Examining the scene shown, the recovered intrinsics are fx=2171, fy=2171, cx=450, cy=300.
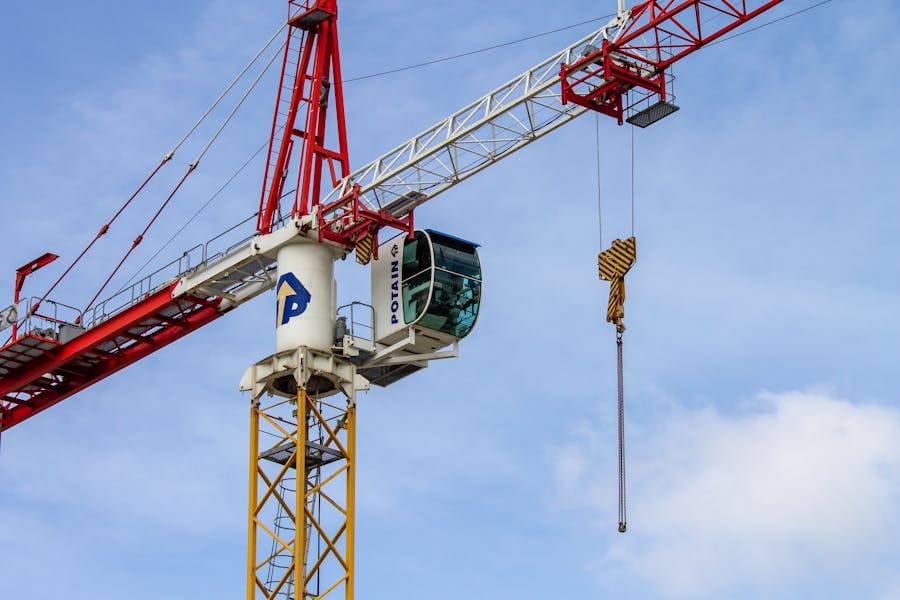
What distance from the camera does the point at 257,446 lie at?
86250 millimetres

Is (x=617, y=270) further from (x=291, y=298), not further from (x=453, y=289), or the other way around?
(x=291, y=298)

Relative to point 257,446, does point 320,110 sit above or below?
Result: above

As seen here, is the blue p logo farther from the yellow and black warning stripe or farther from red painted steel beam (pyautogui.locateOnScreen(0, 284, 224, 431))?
red painted steel beam (pyautogui.locateOnScreen(0, 284, 224, 431))

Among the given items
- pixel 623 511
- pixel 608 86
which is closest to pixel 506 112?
pixel 608 86

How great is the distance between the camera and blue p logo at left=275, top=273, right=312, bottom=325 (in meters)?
86.6

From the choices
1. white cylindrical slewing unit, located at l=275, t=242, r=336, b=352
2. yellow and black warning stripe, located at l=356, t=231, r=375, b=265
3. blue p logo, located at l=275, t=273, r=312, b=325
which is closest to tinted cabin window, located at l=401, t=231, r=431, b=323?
yellow and black warning stripe, located at l=356, t=231, r=375, b=265

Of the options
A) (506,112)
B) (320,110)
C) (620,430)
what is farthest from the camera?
(320,110)

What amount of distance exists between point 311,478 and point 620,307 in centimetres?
1502

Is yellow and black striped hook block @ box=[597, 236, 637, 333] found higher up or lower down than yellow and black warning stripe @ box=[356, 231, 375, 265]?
lower down

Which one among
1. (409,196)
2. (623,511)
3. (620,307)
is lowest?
(623,511)

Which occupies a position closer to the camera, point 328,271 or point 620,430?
point 620,430

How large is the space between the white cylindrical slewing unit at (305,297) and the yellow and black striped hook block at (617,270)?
12.2 metres

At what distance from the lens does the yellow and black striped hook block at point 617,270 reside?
80.3 meters

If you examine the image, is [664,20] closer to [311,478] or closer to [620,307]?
[620,307]
